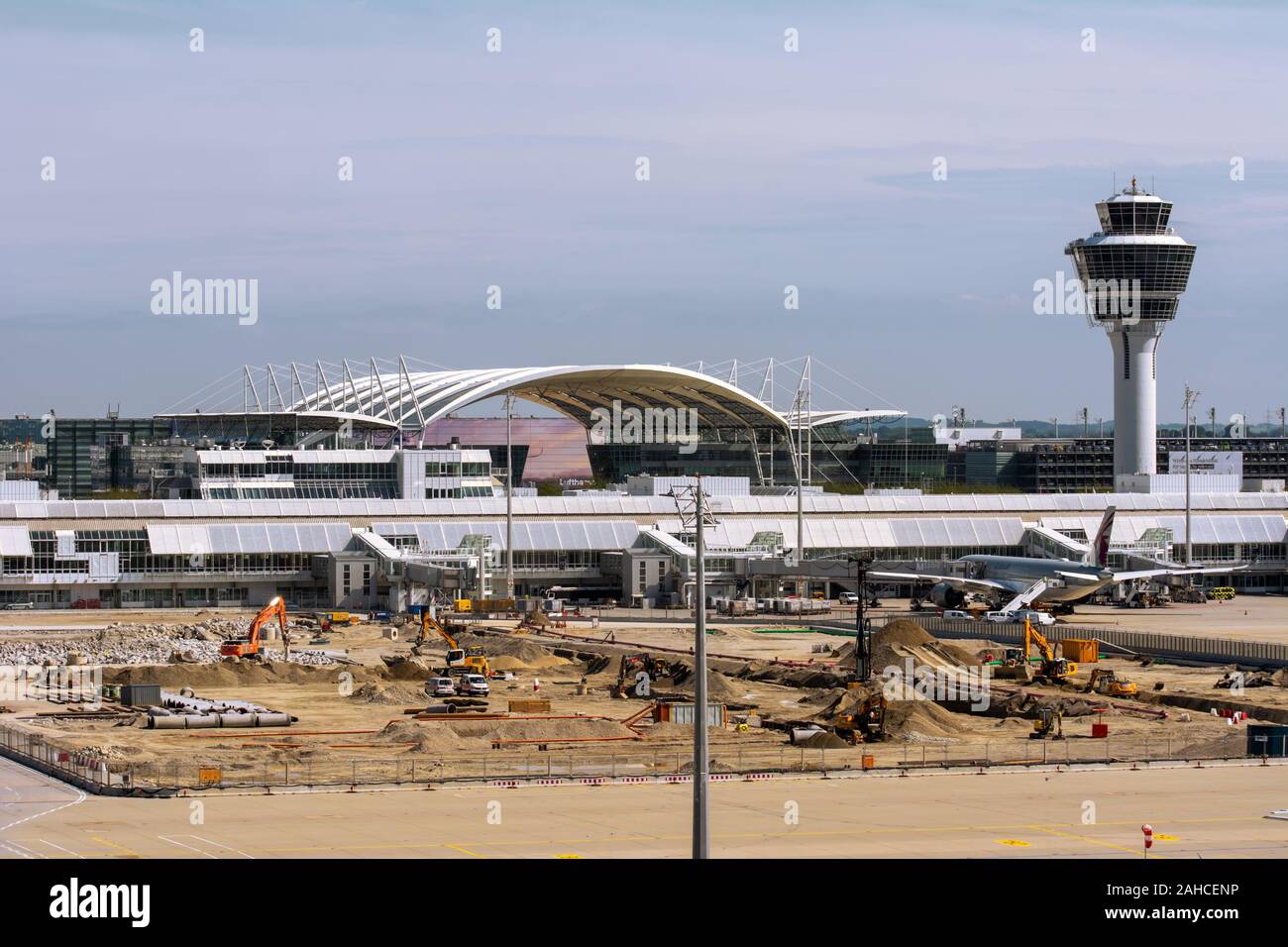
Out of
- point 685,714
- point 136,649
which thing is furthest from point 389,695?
point 136,649

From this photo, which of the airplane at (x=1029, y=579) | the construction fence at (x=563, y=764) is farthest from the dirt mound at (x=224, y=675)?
the airplane at (x=1029, y=579)

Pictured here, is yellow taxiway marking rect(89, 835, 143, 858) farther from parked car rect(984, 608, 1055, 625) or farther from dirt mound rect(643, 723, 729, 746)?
parked car rect(984, 608, 1055, 625)

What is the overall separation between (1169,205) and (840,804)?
5781 inches

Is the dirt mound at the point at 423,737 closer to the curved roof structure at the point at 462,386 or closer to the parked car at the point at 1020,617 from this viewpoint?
the parked car at the point at 1020,617

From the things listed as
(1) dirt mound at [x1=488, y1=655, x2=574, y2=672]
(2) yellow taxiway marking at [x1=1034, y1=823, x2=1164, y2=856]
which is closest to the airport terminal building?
(1) dirt mound at [x1=488, y1=655, x2=574, y2=672]

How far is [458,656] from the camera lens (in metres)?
92.2

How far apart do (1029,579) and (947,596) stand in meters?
5.42

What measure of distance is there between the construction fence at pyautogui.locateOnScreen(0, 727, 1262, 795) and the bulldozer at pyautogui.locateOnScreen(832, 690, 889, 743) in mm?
883

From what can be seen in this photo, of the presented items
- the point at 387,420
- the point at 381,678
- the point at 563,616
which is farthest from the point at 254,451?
the point at 381,678

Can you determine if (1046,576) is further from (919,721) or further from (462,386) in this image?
(462,386)

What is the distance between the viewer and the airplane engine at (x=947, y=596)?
11856 centimetres

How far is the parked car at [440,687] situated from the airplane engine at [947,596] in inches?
1834
